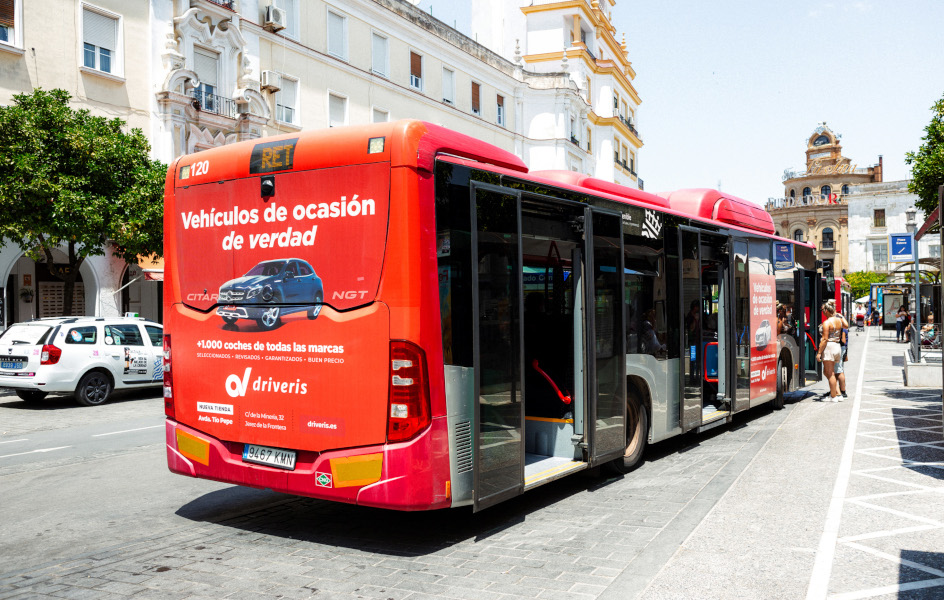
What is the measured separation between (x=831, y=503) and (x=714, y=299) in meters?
3.99

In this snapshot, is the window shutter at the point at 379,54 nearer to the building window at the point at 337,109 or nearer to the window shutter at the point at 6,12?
the building window at the point at 337,109

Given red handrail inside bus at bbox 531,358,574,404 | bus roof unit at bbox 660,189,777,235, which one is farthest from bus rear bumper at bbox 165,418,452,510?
bus roof unit at bbox 660,189,777,235

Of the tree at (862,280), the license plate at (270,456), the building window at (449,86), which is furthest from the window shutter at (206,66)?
the tree at (862,280)

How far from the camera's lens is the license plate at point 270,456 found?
19.0ft

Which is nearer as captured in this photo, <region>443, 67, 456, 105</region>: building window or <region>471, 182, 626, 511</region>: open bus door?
<region>471, 182, 626, 511</region>: open bus door

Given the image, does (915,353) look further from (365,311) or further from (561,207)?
(365,311)

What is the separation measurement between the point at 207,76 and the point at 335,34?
6.28m

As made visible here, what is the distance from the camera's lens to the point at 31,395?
660 inches

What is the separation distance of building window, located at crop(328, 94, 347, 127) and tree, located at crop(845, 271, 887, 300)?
63.0 m

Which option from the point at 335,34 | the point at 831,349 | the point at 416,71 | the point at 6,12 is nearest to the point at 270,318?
the point at 831,349

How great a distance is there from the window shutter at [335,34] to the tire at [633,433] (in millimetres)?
25792

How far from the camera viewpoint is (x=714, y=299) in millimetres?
10609

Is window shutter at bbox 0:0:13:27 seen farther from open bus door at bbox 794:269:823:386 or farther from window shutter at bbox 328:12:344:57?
open bus door at bbox 794:269:823:386

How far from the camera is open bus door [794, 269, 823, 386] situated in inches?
570
